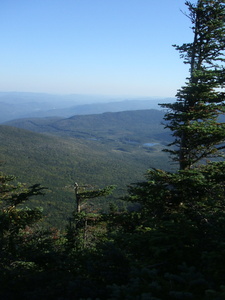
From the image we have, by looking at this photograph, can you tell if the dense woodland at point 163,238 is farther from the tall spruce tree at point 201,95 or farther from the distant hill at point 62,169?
the distant hill at point 62,169

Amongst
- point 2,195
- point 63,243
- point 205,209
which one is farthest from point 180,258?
point 2,195

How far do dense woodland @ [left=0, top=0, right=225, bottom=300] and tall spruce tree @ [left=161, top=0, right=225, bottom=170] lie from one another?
0.05 m

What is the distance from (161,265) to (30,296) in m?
3.29

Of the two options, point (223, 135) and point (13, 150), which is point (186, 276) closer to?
point (223, 135)

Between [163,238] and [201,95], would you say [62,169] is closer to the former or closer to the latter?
[201,95]

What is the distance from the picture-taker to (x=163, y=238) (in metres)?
5.79

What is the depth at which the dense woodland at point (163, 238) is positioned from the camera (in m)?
4.56

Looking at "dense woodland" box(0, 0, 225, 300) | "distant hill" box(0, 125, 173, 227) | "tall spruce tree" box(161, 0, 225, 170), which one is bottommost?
"distant hill" box(0, 125, 173, 227)

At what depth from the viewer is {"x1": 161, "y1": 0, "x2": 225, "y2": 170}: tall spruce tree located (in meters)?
10.3

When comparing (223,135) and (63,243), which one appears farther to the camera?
(63,243)

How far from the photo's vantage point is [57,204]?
321ft

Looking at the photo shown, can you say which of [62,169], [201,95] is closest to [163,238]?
[201,95]

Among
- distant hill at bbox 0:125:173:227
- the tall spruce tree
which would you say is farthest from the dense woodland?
distant hill at bbox 0:125:173:227

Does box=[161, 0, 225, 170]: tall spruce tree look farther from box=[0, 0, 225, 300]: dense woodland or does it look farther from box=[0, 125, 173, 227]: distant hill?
box=[0, 125, 173, 227]: distant hill
